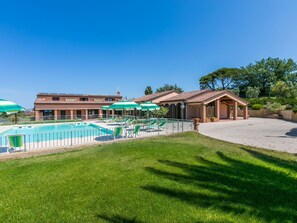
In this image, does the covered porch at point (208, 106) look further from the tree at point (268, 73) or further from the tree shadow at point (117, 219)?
the tree at point (268, 73)

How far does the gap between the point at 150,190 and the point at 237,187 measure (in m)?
2.44

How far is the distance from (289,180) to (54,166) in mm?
8392

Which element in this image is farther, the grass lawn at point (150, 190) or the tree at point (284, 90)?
the tree at point (284, 90)

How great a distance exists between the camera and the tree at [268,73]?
61.2 meters

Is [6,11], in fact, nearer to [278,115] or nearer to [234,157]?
[234,157]

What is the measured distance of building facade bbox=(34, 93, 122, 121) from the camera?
38.7m

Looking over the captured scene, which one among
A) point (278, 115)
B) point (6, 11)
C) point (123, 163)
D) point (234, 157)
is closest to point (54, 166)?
point (123, 163)

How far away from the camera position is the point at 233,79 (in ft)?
222

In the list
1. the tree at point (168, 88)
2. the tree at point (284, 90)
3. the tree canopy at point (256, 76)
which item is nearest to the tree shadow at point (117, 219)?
the tree at point (284, 90)

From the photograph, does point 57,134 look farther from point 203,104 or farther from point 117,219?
point 203,104

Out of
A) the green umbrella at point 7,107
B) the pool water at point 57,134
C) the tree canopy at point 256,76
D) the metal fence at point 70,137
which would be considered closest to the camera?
the green umbrella at point 7,107

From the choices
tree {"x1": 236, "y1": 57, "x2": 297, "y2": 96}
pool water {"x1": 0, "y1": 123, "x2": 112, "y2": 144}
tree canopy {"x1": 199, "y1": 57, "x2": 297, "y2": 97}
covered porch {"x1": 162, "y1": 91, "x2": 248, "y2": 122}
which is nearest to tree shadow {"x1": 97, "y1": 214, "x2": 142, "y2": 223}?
pool water {"x1": 0, "y1": 123, "x2": 112, "y2": 144}

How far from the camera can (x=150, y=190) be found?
486 cm

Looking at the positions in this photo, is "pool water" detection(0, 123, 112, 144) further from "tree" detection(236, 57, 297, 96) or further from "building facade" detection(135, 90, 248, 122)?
"tree" detection(236, 57, 297, 96)
